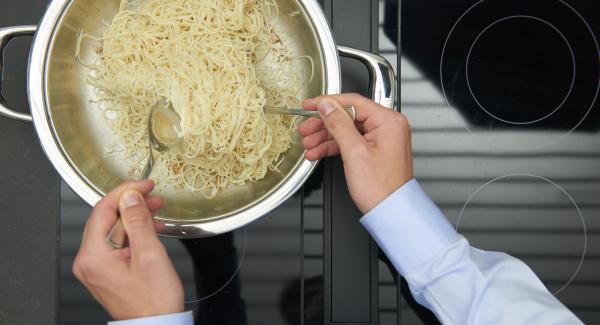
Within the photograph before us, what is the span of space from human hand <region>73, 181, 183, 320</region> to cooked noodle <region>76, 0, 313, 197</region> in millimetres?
177

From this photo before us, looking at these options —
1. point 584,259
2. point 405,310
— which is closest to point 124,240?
point 405,310

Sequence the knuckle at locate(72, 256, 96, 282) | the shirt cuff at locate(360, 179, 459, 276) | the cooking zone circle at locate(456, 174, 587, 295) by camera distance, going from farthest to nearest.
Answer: the cooking zone circle at locate(456, 174, 587, 295) → the shirt cuff at locate(360, 179, 459, 276) → the knuckle at locate(72, 256, 96, 282)

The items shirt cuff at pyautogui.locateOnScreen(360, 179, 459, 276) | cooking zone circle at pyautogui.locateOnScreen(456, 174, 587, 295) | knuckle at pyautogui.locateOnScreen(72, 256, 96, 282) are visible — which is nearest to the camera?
knuckle at pyautogui.locateOnScreen(72, 256, 96, 282)

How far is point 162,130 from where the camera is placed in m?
0.78

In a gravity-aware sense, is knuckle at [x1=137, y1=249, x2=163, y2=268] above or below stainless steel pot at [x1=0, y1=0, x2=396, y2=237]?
below

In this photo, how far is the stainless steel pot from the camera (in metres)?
0.71

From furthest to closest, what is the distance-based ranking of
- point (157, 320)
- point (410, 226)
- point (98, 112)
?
point (98, 112) < point (410, 226) < point (157, 320)

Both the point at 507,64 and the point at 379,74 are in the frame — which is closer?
the point at 379,74

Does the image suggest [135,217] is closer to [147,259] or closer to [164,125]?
[147,259]

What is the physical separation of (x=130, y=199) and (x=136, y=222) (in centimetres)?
3

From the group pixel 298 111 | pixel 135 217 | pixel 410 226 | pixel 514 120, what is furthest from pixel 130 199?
pixel 514 120

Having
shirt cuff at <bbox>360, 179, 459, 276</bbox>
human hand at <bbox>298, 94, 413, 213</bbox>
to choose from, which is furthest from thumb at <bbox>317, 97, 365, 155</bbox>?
shirt cuff at <bbox>360, 179, 459, 276</bbox>

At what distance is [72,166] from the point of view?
0.72 metres

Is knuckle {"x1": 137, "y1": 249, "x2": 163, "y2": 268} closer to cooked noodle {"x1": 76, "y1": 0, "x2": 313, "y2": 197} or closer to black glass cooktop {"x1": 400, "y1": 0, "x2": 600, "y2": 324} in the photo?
cooked noodle {"x1": 76, "y1": 0, "x2": 313, "y2": 197}
